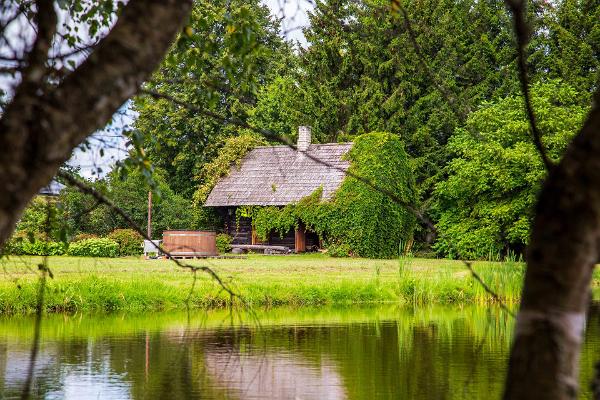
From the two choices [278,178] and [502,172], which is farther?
[278,178]

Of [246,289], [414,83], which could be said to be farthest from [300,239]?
[246,289]

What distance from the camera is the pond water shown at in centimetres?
1135

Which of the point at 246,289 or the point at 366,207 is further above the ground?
the point at 366,207

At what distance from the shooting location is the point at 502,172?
36719mm

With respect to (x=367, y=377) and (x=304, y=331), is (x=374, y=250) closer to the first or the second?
(x=304, y=331)

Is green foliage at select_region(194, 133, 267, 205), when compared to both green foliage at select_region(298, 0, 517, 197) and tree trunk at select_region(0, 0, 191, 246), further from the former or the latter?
tree trunk at select_region(0, 0, 191, 246)

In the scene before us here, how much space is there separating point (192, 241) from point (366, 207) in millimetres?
7360

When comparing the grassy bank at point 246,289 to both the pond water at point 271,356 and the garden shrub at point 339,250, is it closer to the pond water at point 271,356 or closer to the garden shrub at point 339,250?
the pond water at point 271,356

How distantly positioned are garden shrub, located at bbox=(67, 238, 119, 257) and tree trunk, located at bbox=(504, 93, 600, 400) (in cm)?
3296

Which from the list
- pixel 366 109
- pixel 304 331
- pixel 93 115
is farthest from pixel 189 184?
pixel 93 115

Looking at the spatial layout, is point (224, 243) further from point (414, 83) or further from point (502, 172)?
point (414, 83)

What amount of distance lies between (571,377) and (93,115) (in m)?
1.24

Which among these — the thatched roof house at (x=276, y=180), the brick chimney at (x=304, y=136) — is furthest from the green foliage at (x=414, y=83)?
the thatched roof house at (x=276, y=180)

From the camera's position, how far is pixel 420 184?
145 ft
